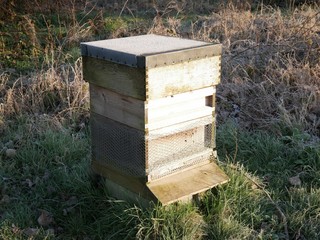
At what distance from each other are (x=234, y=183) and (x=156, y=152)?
76cm

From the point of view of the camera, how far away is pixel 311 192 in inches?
165

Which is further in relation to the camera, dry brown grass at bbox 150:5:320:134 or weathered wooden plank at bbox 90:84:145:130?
dry brown grass at bbox 150:5:320:134

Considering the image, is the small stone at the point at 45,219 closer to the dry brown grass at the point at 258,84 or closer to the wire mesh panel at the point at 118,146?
the wire mesh panel at the point at 118,146

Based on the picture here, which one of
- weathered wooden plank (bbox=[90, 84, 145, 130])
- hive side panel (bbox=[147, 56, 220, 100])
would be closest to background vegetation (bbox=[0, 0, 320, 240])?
weathered wooden plank (bbox=[90, 84, 145, 130])

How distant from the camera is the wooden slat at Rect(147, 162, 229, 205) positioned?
3.65 meters

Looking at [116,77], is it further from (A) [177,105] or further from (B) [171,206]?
(B) [171,206]

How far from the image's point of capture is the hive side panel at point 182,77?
11.5 feet

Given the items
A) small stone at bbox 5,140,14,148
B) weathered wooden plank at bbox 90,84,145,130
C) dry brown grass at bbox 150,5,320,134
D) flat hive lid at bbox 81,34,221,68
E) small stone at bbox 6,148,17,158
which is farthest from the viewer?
dry brown grass at bbox 150,5,320,134

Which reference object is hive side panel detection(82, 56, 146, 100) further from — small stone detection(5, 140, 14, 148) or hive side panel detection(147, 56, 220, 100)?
small stone detection(5, 140, 14, 148)

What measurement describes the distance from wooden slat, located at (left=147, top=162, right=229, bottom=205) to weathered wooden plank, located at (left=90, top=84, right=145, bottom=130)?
45 cm

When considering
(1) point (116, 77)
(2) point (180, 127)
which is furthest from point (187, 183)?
(1) point (116, 77)

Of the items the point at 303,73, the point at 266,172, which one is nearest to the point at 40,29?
the point at 303,73

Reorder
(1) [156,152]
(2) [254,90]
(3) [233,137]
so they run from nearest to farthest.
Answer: (1) [156,152]
(3) [233,137]
(2) [254,90]

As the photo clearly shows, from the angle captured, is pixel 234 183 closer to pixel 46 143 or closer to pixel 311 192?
pixel 311 192
